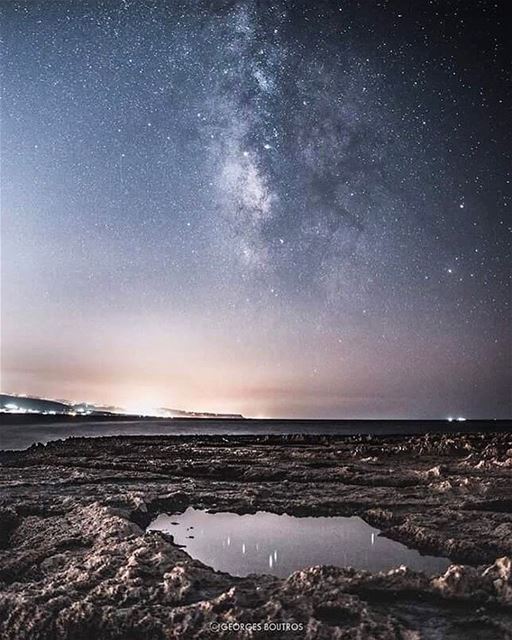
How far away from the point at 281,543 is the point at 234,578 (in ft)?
7.59

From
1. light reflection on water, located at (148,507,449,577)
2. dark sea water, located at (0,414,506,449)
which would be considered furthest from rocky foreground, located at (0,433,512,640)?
dark sea water, located at (0,414,506,449)

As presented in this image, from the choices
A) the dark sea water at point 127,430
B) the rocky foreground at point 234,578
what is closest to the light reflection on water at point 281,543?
the rocky foreground at point 234,578

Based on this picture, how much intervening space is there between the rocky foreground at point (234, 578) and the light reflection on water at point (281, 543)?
375 millimetres

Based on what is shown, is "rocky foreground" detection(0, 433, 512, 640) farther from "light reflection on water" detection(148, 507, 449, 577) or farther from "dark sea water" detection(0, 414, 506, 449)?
"dark sea water" detection(0, 414, 506, 449)

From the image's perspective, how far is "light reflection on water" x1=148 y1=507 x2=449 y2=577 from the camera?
6.79 metres

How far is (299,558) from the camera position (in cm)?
719

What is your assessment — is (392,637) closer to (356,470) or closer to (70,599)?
(70,599)

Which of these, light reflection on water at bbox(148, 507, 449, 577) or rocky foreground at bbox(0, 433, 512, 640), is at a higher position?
rocky foreground at bbox(0, 433, 512, 640)

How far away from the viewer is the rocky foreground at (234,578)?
176 inches

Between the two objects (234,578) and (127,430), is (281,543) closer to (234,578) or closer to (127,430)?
(234,578)

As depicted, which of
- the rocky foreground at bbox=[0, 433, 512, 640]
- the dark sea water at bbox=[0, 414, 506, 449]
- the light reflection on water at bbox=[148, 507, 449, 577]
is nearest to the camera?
the rocky foreground at bbox=[0, 433, 512, 640]

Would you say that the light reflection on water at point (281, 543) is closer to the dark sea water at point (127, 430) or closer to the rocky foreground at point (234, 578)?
the rocky foreground at point (234, 578)

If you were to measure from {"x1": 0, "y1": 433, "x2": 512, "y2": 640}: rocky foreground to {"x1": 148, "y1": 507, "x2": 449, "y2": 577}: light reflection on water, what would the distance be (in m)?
0.37

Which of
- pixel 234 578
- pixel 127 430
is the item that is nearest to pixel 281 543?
pixel 234 578
